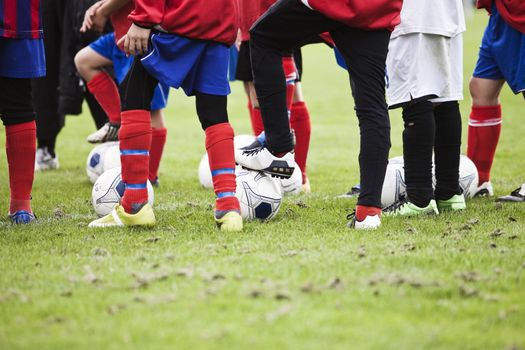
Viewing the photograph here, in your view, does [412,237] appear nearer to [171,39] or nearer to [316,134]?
[171,39]

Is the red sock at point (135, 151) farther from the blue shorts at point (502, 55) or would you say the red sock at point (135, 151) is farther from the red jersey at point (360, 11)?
the blue shorts at point (502, 55)

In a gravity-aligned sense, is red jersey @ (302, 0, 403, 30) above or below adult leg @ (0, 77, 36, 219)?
above

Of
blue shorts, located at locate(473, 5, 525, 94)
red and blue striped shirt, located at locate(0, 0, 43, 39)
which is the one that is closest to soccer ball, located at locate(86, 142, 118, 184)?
red and blue striped shirt, located at locate(0, 0, 43, 39)

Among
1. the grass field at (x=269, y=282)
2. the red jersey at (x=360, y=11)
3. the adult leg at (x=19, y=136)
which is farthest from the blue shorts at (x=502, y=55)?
the adult leg at (x=19, y=136)

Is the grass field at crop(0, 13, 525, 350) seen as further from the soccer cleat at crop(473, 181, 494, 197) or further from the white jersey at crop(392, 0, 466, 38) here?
the white jersey at crop(392, 0, 466, 38)

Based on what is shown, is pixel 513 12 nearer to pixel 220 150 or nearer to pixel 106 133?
pixel 220 150

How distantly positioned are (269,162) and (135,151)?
887mm

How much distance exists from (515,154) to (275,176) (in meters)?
5.54

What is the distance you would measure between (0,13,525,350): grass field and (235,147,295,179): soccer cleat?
0.35 metres

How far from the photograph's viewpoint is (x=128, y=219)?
456 cm

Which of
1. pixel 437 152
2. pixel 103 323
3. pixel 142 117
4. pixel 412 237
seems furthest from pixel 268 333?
pixel 437 152

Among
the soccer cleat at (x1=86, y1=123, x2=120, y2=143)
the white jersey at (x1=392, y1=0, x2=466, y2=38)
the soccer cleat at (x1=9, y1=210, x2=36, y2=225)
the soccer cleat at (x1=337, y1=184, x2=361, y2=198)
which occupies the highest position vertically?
the white jersey at (x1=392, y1=0, x2=466, y2=38)

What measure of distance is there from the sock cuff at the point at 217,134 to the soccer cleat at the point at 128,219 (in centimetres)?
55

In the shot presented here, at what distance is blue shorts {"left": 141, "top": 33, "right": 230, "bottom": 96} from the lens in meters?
4.36
